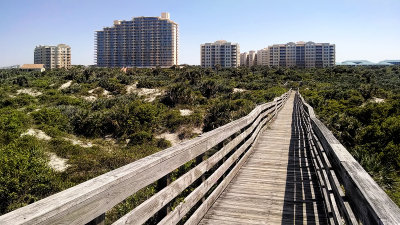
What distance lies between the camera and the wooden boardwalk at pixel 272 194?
379 cm

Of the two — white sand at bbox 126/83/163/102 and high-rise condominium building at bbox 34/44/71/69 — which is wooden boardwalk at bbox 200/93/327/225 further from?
high-rise condominium building at bbox 34/44/71/69

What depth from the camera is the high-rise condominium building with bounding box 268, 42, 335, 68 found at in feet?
482

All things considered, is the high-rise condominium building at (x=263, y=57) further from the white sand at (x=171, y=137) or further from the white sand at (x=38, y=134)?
the white sand at (x=38, y=134)

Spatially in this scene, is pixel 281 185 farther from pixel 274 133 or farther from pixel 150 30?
pixel 150 30

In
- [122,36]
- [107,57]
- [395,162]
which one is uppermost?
[122,36]

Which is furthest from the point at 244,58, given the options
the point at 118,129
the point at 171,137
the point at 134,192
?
the point at 134,192

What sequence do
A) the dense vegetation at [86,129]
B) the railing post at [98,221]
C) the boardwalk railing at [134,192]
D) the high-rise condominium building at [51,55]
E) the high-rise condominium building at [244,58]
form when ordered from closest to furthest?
the boardwalk railing at [134,192], the railing post at [98,221], the dense vegetation at [86,129], the high-rise condominium building at [51,55], the high-rise condominium building at [244,58]

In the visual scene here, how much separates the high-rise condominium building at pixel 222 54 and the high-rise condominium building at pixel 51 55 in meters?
79.6

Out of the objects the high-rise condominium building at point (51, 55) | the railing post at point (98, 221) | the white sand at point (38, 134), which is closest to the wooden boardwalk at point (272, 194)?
the railing post at point (98, 221)

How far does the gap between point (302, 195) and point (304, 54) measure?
515ft

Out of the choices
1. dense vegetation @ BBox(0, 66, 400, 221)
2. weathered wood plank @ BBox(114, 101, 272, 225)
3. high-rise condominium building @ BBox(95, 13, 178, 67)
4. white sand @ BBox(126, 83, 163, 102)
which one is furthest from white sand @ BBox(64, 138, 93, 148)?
high-rise condominium building @ BBox(95, 13, 178, 67)

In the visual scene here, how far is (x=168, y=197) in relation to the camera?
267 cm

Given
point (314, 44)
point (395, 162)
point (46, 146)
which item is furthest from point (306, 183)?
point (314, 44)

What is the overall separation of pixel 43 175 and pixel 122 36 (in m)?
159
